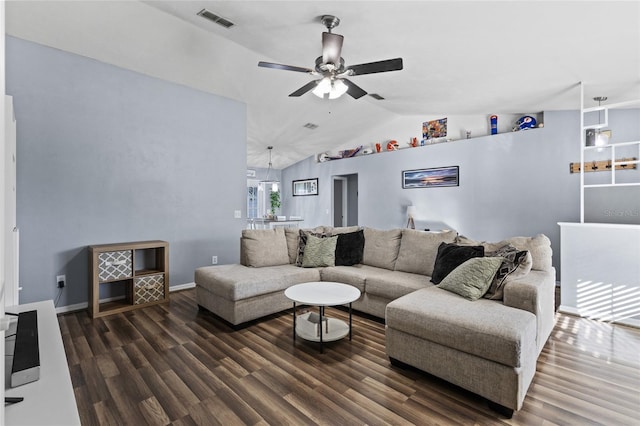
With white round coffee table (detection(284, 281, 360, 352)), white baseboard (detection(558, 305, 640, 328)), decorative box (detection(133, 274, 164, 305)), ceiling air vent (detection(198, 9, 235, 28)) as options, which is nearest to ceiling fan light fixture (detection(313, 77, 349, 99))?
ceiling air vent (detection(198, 9, 235, 28))

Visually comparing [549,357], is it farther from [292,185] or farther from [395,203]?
[292,185]

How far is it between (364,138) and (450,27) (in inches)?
177

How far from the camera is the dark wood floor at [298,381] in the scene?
178 cm

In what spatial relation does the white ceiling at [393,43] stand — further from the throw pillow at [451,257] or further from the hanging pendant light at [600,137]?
the throw pillow at [451,257]

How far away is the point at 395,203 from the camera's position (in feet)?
21.6

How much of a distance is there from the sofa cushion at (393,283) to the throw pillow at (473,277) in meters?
0.37

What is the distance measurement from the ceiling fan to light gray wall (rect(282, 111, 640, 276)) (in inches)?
133

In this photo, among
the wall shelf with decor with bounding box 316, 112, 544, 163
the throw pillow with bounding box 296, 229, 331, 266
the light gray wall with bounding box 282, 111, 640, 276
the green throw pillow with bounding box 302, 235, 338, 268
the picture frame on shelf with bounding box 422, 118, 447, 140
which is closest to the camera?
the green throw pillow with bounding box 302, 235, 338, 268

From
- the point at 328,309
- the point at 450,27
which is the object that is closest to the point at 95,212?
the point at 328,309

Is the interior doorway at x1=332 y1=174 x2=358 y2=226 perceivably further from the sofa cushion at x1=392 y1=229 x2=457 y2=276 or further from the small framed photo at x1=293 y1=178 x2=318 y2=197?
the sofa cushion at x1=392 y1=229 x2=457 y2=276

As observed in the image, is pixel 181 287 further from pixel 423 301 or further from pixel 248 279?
pixel 423 301

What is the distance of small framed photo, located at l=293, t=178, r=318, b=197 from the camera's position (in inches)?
334

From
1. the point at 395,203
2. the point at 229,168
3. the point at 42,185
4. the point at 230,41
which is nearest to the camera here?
the point at 42,185

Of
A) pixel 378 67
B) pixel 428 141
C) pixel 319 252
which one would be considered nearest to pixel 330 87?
pixel 378 67
